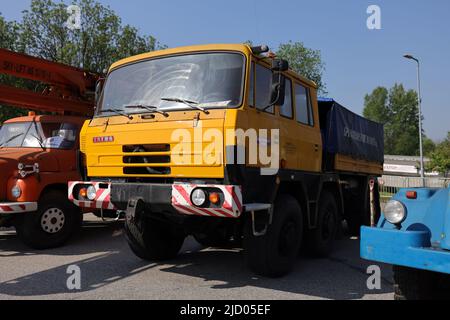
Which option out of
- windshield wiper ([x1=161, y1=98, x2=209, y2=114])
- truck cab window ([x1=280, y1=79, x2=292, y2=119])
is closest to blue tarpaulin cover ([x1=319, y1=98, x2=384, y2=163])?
truck cab window ([x1=280, y1=79, x2=292, y2=119])

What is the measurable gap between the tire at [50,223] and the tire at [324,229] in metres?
4.00

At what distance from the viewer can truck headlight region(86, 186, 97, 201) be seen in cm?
510

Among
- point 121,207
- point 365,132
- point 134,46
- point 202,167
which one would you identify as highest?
point 134,46

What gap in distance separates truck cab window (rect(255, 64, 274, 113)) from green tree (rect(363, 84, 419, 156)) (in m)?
90.3

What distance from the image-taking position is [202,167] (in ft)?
14.5

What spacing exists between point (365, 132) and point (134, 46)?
14.5 meters

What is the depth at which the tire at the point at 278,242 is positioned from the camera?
15.9 ft

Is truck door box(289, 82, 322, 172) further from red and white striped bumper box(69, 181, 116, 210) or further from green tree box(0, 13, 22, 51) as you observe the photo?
green tree box(0, 13, 22, 51)

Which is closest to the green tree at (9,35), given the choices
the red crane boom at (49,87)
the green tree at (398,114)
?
the red crane boom at (49,87)

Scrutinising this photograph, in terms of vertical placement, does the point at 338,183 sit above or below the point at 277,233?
above

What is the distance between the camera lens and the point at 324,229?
6.61 metres

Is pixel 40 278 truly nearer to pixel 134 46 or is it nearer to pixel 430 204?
pixel 430 204

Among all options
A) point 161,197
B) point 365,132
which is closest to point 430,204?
point 161,197
